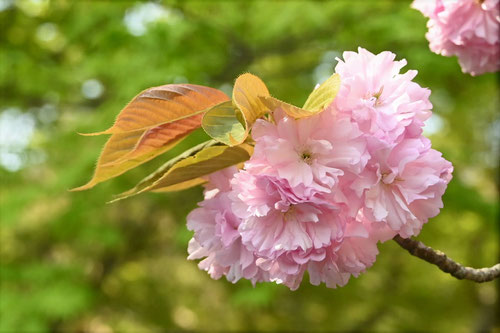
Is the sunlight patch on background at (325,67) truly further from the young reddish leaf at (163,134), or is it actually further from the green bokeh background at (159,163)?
the young reddish leaf at (163,134)

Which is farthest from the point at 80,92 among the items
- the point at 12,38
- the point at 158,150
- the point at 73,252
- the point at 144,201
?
the point at 158,150

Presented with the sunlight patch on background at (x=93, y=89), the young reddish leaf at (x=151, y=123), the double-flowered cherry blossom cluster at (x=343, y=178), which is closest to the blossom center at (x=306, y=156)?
the double-flowered cherry blossom cluster at (x=343, y=178)

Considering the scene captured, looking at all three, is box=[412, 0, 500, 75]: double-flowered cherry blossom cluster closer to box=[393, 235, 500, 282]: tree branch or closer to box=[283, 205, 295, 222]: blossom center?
box=[393, 235, 500, 282]: tree branch

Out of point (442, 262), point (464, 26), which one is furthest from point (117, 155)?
point (464, 26)

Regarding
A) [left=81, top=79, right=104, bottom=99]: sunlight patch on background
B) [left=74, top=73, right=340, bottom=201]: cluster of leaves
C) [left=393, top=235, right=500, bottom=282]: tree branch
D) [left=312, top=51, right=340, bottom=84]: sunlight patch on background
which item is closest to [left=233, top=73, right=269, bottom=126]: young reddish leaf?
[left=74, top=73, right=340, bottom=201]: cluster of leaves

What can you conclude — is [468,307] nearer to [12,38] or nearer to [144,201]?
[144,201]

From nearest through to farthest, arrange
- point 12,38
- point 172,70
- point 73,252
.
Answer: point 172,70 < point 12,38 < point 73,252
